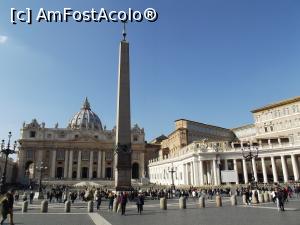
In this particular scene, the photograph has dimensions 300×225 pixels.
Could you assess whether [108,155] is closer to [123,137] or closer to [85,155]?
[85,155]

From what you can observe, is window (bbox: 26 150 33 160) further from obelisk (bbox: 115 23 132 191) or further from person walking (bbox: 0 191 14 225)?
person walking (bbox: 0 191 14 225)

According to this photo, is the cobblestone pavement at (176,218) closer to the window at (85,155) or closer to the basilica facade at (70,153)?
the basilica facade at (70,153)

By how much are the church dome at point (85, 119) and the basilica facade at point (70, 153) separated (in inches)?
767

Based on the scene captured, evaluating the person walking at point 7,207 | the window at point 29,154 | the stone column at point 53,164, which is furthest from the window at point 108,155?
the person walking at point 7,207

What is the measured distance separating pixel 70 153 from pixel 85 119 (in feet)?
93.1

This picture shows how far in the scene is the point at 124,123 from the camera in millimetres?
23062

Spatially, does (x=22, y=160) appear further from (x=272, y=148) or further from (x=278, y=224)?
(x=278, y=224)

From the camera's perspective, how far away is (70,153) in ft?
278

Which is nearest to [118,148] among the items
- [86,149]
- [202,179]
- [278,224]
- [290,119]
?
[278,224]

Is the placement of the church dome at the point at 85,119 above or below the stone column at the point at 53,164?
above

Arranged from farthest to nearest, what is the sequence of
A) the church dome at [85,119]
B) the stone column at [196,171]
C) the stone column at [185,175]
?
1. the church dome at [85,119]
2. the stone column at [185,175]
3. the stone column at [196,171]

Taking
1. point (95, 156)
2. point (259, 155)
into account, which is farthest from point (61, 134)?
point (259, 155)

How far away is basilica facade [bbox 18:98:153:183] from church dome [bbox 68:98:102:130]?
19.5m

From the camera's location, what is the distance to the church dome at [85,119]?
109 m
